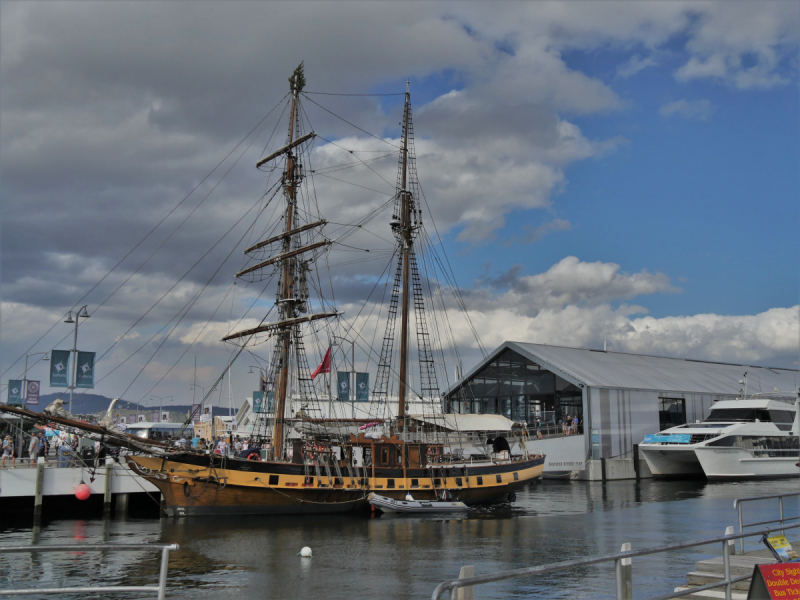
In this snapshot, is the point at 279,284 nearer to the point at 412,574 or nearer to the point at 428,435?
the point at 428,435

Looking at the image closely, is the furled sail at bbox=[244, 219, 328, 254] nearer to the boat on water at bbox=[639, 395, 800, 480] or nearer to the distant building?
the distant building

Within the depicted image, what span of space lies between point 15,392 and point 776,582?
5592 cm

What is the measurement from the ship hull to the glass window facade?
2396 centimetres

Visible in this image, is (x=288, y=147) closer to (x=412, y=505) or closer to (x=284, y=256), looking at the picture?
(x=284, y=256)

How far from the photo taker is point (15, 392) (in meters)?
53.3

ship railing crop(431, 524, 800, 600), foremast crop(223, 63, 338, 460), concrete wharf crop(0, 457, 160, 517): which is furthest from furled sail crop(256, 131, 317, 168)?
ship railing crop(431, 524, 800, 600)

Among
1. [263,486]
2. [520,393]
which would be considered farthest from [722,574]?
[520,393]

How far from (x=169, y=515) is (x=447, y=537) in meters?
14.3

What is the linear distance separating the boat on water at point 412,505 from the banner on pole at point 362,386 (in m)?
28.1

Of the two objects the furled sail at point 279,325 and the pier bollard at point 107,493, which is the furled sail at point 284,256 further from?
the pier bollard at point 107,493

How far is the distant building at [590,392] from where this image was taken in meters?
54.6

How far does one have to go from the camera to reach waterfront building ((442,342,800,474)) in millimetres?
54594

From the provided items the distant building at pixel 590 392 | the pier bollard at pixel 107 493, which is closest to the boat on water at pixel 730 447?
the distant building at pixel 590 392

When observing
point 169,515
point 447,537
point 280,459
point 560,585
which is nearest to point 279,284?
point 280,459
